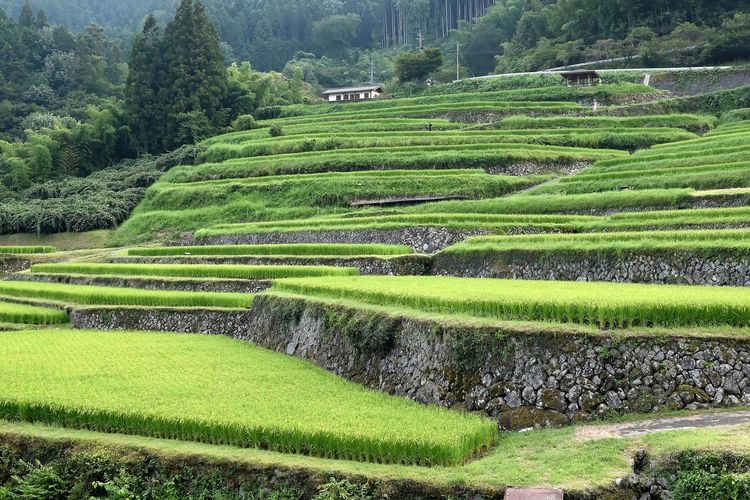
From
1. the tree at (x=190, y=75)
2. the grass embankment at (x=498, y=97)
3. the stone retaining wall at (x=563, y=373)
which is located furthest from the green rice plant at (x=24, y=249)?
the stone retaining wall at (x=563, y=373)

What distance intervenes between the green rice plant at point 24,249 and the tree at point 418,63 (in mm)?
40538

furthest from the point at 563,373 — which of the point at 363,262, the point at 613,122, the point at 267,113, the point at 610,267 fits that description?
the point at 267,113

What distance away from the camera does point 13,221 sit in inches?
1785

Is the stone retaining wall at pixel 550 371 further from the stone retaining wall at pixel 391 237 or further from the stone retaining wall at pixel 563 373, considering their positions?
the stone retaining wall at pixel 391 237

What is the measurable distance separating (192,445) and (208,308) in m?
10.9

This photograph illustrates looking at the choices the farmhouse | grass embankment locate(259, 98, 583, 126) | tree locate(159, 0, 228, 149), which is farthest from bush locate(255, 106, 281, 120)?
the farmhouse

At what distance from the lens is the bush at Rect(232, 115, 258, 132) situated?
60.6m

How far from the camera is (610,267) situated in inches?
687

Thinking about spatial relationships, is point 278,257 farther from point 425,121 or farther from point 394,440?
point 425,121

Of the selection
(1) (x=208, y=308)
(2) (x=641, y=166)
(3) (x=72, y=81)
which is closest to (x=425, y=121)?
(2) (x=641, y=166)

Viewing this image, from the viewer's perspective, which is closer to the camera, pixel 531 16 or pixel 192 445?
pixel 192 445

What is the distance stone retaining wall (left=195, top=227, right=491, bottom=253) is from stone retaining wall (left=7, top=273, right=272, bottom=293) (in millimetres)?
5779

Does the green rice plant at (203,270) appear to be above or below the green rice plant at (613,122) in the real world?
below

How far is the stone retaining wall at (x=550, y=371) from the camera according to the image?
10.2 meters
